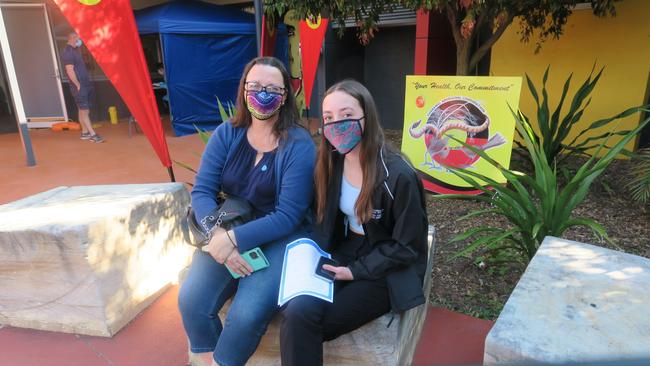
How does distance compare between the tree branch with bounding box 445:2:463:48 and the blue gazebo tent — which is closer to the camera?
the tree branch with bounding box 445:2:463:48

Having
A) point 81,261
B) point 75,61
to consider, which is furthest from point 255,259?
point 75,61

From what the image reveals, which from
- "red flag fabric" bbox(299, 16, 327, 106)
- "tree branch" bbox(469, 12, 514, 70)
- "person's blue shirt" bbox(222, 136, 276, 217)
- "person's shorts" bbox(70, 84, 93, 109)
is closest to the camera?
"person's blue shirt" bbox(222, 136, 276, 217)

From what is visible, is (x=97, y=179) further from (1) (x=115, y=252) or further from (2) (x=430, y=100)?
(2) (x=430, y=100)

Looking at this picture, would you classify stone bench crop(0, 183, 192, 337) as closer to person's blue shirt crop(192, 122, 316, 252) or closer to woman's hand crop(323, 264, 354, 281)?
person's blue shirt crop(192, 122, 316, 252)

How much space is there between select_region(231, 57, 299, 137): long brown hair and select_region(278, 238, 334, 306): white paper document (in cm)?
62

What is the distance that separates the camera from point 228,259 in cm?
204

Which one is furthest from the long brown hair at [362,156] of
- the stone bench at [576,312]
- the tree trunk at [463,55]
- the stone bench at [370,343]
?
the tree trunk at [463,55]

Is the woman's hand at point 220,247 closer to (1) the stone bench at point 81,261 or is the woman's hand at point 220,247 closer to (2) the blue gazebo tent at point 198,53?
(1) the stone bench at point 81,261

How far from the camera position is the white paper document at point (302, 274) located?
1810 millimetres

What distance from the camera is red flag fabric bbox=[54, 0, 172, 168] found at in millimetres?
3197

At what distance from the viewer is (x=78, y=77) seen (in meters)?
7.74

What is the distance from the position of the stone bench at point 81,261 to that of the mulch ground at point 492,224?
1.76 metres

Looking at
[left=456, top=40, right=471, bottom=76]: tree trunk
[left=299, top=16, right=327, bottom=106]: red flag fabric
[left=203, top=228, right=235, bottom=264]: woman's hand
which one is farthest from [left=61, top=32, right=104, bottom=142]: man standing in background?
[left=203, top=228, right=235, bottom=264]: woman's hand

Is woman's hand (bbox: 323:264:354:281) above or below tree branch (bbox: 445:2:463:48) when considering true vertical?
below
